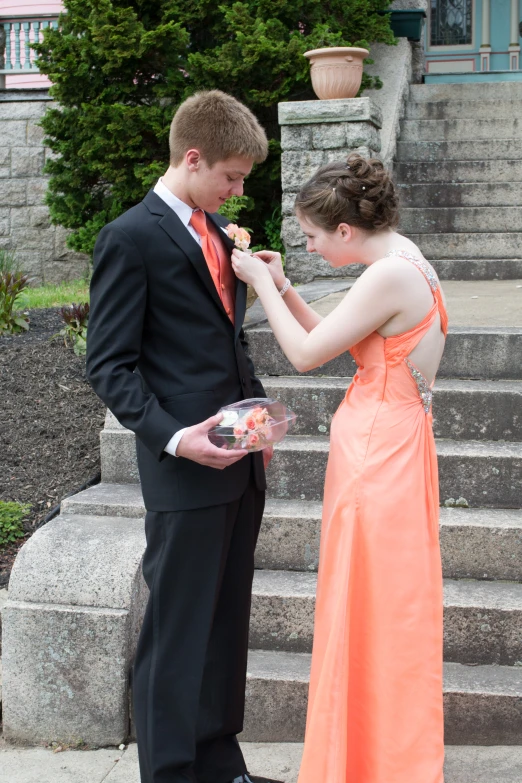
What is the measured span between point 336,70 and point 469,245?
197 cm

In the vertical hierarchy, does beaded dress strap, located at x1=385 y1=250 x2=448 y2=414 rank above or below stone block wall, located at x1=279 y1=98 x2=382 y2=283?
below

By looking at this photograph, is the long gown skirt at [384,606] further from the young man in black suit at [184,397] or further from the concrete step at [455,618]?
the concrete step at [455,618]

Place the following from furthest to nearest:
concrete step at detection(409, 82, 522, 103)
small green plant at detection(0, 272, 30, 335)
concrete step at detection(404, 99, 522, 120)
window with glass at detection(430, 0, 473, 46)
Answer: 1. window with glass at detection(430, 0, 473, 46)
2. concrete step at detection(409, 82, 522, 103)
3. concrete step at detection(404, 99, 522, 120)
4. small green plant at detection(0, 272, 30, 335)

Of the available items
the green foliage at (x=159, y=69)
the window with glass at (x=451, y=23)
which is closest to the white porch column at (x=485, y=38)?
the window with glass at (x=451, y=23)

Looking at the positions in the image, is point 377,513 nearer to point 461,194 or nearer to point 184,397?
point 184,397

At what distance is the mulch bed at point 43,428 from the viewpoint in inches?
183

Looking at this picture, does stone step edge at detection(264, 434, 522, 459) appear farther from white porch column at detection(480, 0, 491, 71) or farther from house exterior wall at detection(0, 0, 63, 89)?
house exterior wall at detection(0, 0, 63, 89)

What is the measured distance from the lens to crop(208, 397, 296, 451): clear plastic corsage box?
8.31ft

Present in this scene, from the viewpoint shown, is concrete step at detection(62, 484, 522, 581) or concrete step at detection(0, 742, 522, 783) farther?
concrete step at detection(62, 484, 522, 581)

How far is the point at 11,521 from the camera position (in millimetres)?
4414

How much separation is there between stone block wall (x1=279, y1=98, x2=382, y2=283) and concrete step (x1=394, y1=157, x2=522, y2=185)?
1.25 meters

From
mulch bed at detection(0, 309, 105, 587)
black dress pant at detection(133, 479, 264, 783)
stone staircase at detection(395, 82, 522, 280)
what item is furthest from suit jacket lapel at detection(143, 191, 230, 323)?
stone staircase at detection(395, 82, 522, 280)

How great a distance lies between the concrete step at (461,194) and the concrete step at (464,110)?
133cm

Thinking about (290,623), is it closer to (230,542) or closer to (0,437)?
(230,542)
